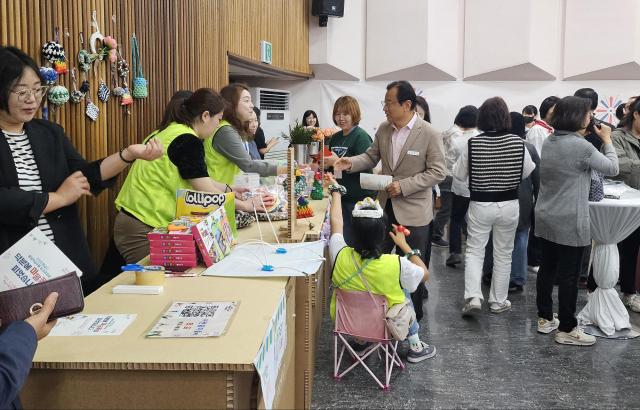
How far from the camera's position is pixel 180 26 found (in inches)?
173

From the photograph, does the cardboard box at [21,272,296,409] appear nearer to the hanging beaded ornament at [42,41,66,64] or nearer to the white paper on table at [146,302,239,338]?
the white paper on table at [146,302,239,338]

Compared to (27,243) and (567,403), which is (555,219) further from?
(27,243)

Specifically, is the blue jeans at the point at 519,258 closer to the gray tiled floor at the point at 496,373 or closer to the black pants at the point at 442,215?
the gray tiled floor at the point at 496,373

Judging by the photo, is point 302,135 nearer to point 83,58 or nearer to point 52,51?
point 83,58

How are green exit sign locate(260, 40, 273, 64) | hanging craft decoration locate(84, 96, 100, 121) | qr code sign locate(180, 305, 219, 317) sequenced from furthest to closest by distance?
1. green exit sign locate(260, 40, 273, 64)
2. hanging craft decoration locate(84, 96, 100, 121)
3. qr code sign locate(180, 305, 219, 317)

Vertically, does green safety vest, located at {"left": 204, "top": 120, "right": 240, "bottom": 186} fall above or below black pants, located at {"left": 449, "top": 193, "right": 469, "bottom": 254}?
above

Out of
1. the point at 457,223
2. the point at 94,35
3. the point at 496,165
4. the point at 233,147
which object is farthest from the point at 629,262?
the point at 94,35

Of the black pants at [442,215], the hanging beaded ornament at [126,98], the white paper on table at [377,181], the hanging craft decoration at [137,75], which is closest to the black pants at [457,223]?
the black pants at [442,215]

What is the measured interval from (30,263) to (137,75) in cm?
231

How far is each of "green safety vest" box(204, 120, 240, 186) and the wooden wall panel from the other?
0.51m

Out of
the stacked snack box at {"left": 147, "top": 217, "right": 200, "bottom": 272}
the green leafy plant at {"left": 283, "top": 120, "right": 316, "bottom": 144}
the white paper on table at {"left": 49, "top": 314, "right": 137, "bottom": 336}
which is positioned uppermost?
the green leafy plant at {"left": 283, "top": 120, "right": 316, "bottom": 144}

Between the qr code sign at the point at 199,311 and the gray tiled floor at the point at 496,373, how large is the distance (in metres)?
1.38

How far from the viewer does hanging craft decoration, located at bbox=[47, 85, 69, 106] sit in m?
2.77

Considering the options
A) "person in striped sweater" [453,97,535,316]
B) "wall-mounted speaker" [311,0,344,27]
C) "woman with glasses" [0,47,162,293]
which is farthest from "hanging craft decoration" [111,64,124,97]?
"wall-mounted speaker" [311,0,344,27]
